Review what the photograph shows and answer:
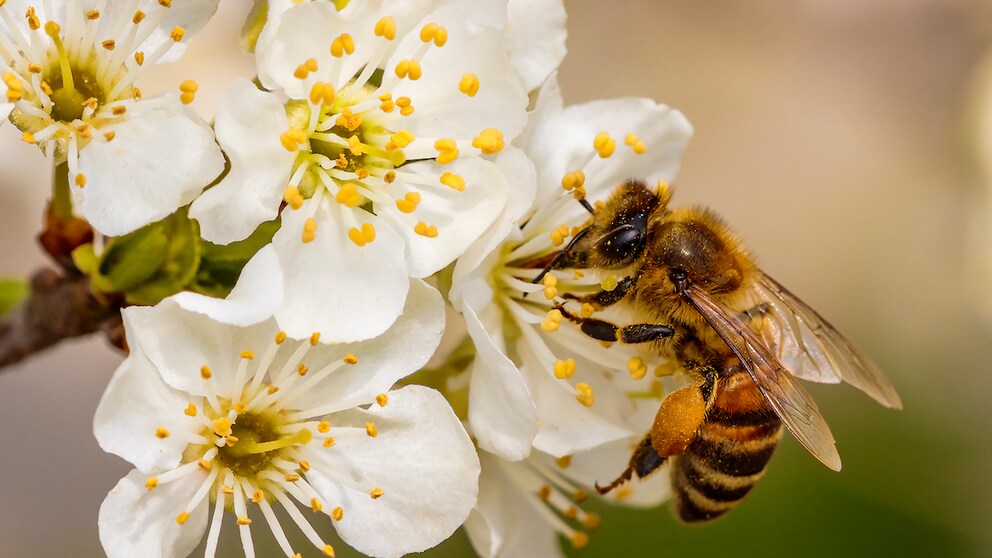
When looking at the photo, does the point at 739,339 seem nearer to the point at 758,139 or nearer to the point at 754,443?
the point at 754,443

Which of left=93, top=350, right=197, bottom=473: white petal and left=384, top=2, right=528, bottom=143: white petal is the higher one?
left=384, top=2, right=528, bottom=143: white petal

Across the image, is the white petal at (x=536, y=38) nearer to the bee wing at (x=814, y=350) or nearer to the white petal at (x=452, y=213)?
the white petal at (x=452, y=213)

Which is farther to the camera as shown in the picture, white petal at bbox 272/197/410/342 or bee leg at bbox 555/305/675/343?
bee leg at bbox 555/305/675/343

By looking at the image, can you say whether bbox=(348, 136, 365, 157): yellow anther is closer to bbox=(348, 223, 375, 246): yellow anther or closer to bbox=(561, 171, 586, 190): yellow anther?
bbox=(348, 223, 375, 246): yellow anther

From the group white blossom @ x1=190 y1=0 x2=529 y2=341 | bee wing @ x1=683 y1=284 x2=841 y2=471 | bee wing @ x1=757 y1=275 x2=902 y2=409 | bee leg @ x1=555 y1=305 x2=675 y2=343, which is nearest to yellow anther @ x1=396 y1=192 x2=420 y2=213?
white blossom @ x1=190 y1=0 x2=529 y2=341

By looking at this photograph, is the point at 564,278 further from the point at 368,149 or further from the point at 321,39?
the point at 321,39

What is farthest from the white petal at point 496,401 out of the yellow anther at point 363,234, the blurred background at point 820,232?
the blurred background at point 820,232

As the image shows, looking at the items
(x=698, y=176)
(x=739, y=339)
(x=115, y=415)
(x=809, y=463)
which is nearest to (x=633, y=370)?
(x=739, y=339)

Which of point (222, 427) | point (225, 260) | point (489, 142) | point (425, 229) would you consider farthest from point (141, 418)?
point (489, 142)
